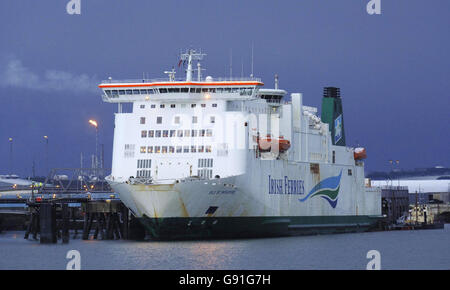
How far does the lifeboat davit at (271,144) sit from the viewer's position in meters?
56.3

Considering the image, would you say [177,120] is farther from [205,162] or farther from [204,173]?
[204,173]

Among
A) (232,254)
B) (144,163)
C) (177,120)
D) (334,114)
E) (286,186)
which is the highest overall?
(334,114)

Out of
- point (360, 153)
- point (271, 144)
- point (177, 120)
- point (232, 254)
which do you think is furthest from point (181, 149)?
point (360, 153)

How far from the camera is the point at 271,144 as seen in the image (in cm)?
5703

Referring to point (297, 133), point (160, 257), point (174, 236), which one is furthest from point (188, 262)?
point (297, 133)

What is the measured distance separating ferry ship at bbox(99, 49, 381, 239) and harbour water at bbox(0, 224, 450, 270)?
1.47 m

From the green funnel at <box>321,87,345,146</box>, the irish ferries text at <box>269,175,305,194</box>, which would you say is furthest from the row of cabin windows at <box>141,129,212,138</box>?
the green funnel at <box>321,87,345,146</box>

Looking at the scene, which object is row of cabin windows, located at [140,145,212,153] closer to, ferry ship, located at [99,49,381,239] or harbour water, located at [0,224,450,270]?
ferry ship, located at [99,49,381,239]

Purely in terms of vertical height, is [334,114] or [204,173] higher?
[334,114]

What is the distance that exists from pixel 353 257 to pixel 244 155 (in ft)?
32.7

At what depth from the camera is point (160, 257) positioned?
4497cm

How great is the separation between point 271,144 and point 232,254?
12.7 meters

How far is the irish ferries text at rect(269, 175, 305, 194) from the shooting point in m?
57.2
